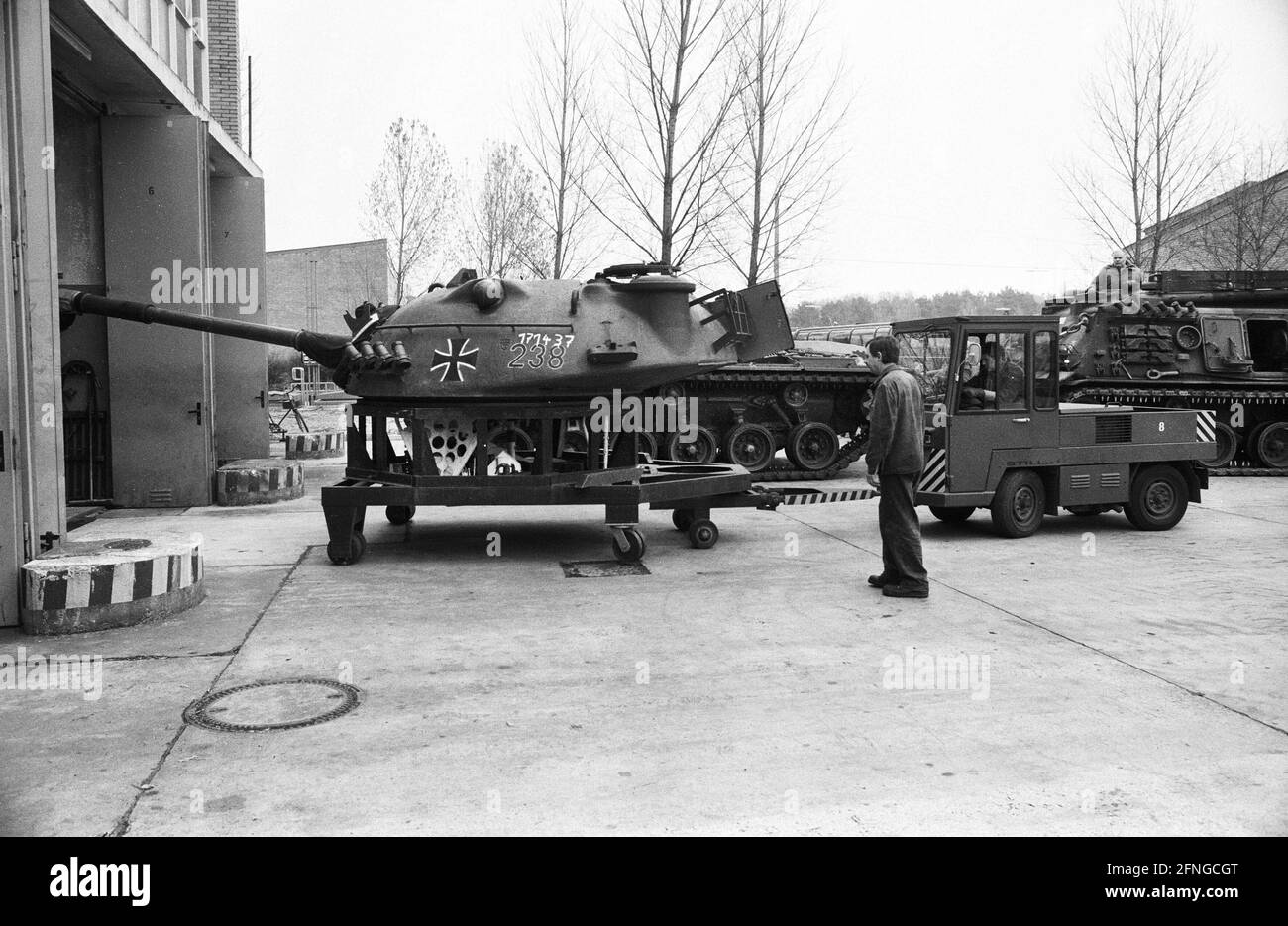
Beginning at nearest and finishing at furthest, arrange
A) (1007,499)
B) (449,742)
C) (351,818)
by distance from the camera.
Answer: (351,818), (449,742), (1007,499)

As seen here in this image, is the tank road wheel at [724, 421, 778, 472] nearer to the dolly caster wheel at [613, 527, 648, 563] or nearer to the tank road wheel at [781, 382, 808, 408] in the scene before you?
the tank road wheel at [781, 382, 808, 408]

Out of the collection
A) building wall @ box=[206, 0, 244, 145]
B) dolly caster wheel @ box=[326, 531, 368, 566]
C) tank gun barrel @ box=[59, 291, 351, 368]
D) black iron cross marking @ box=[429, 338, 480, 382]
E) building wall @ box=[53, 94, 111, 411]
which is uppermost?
building wall @ box=[206, 0, 244, 145]

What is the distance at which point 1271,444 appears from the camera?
18203 mm

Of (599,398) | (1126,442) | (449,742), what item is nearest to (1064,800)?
(449,742)

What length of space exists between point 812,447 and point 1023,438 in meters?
6.46

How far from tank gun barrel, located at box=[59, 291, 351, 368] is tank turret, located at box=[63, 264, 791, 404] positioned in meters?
0.02

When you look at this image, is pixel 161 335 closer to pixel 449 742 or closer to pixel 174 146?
pixel 174 146

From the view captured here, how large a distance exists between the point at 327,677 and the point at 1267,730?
4514mm

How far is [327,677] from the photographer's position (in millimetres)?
5816

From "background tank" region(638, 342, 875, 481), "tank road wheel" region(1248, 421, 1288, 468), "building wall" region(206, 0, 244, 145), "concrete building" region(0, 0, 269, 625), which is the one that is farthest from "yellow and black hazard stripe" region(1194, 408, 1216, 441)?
"building wall" region(206, 0, 244, 145)

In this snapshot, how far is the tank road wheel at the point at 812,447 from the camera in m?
16.9

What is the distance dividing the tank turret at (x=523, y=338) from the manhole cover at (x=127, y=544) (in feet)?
7.61

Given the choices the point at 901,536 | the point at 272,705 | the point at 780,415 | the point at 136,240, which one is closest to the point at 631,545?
the point at 901,536

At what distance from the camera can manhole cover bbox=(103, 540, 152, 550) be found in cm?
730
